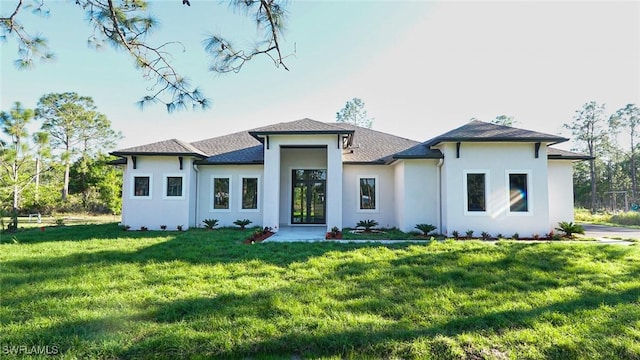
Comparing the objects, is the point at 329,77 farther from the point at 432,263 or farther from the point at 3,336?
the point at 3,336

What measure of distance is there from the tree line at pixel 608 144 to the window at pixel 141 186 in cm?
4368

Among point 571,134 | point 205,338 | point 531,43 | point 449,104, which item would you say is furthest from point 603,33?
point 571,134

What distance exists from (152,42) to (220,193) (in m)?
9.55

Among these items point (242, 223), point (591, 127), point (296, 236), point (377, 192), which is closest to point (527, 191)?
point (377, 192)

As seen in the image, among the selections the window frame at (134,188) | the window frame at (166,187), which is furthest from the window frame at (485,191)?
the window frame at (134,188)

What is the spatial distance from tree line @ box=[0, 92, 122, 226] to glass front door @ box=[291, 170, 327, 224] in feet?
37.8

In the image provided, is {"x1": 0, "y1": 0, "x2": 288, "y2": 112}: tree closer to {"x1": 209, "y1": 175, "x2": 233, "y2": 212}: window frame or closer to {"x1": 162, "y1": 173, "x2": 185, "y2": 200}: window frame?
{"x1": 162, "y1": 173, "x2": 185, "y2": 200}: window frame

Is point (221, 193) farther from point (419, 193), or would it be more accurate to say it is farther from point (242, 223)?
point (419, 193)

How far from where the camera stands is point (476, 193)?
1049 centimetres

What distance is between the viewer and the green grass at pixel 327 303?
10.6ft

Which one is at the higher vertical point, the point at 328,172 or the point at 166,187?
the point at 328,172

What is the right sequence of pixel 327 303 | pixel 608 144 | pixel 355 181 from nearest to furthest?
pixel 327 303 < pixel 355 181 < pixel 608 144

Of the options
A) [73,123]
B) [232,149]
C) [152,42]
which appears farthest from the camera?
[73,123]

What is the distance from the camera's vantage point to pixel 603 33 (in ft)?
29.3
